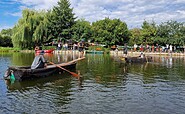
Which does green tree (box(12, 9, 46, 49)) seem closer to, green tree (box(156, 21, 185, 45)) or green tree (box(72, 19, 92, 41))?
green tree (box(72, 19, 92, 41))

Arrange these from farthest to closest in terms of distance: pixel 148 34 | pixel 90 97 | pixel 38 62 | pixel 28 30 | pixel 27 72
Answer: pixel 148 34, pixel 28 30, pixel 38 62, pixel 27 72, pixel 90 97

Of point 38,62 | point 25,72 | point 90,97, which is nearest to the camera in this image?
point 90,97

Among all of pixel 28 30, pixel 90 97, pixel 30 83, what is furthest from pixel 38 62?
pixel 28 30

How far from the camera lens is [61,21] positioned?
76312 mm

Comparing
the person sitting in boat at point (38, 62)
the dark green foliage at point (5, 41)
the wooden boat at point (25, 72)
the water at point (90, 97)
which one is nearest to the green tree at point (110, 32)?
the dark green foliage at point (5, 41)

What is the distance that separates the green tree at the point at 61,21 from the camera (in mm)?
74750

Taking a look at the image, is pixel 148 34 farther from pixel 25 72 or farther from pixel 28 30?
pixel 25 72

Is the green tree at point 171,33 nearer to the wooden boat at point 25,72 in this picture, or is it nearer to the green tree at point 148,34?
the green tree at point 148,34

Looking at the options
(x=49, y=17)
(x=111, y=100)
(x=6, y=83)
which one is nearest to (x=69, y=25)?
(x=49, y=17)

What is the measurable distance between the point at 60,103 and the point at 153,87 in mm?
7483

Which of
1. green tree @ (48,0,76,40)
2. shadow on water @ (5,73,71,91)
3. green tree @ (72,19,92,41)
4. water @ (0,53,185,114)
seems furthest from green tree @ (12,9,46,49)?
water @ (0,53,185,114)

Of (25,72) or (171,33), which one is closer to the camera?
(25,72)

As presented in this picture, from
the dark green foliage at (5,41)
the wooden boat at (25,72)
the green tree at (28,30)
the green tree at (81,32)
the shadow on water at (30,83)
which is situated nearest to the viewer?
the shadow on water at (30,83)

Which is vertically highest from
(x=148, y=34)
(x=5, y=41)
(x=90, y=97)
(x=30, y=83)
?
(x=148, y=34)
